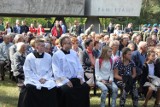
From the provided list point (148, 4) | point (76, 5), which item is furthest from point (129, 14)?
point (148, 4)

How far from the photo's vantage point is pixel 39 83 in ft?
21.7

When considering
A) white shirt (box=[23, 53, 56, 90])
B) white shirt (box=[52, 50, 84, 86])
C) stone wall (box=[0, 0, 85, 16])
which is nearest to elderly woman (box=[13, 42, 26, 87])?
white shirt (box=[23, 53, 56, 90])

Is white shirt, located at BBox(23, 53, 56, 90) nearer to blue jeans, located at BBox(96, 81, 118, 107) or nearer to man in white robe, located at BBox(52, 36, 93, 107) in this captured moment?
man in white robe, located at BBox(52, 36, 93, 107)

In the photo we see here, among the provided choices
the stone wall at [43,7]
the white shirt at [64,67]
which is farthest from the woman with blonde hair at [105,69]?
the stone wall at [43,7]

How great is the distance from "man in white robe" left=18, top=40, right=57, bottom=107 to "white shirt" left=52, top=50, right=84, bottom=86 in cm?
12

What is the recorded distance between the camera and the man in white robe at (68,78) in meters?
6.70

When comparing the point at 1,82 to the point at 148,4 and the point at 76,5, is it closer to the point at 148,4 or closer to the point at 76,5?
the point at 76,5

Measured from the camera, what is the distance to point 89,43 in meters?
8.93

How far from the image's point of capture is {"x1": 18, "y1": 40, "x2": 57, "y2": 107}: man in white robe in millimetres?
6543

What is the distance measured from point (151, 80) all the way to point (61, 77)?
2500 mm

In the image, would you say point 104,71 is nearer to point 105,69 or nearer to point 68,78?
point 105,69

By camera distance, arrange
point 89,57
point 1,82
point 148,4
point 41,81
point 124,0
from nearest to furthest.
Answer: point 41,81 < point 89,57 < point 1,82 < point 124,0 < point 148,4

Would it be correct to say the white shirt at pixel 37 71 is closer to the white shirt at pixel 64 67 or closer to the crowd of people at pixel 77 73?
the crowd of people at pixel 77 73

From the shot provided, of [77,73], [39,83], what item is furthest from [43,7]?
[39,83]
